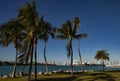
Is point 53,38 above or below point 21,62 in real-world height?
above

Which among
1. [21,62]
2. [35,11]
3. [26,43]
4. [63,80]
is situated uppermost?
[35,11]

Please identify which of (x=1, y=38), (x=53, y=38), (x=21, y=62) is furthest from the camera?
(x=53, y=38)

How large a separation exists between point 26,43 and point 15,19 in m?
3.35

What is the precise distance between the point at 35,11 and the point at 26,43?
424 cm

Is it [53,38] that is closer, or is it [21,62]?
[21,62]

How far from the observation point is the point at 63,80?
34438 millimetres

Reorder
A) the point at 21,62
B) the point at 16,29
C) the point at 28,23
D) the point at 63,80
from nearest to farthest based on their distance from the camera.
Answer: the point at 21,62 < the point at 28,23 < the point at 16,29 < the point at 63,80

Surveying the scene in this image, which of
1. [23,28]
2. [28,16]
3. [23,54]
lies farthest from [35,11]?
[23,54]

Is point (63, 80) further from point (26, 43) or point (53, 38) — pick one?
point (53, 38)

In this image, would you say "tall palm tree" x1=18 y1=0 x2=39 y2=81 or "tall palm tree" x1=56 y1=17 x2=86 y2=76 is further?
"tall palm tree" x1=56 y1=17 x2=86 y2=76

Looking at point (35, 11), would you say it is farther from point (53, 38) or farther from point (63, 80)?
point (53, 38)

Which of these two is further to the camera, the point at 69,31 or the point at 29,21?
the point at 69,31

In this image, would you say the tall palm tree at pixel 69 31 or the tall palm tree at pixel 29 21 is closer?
the tall palm tree at pixel 29 21

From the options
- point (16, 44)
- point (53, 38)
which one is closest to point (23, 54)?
point (16, 44)
